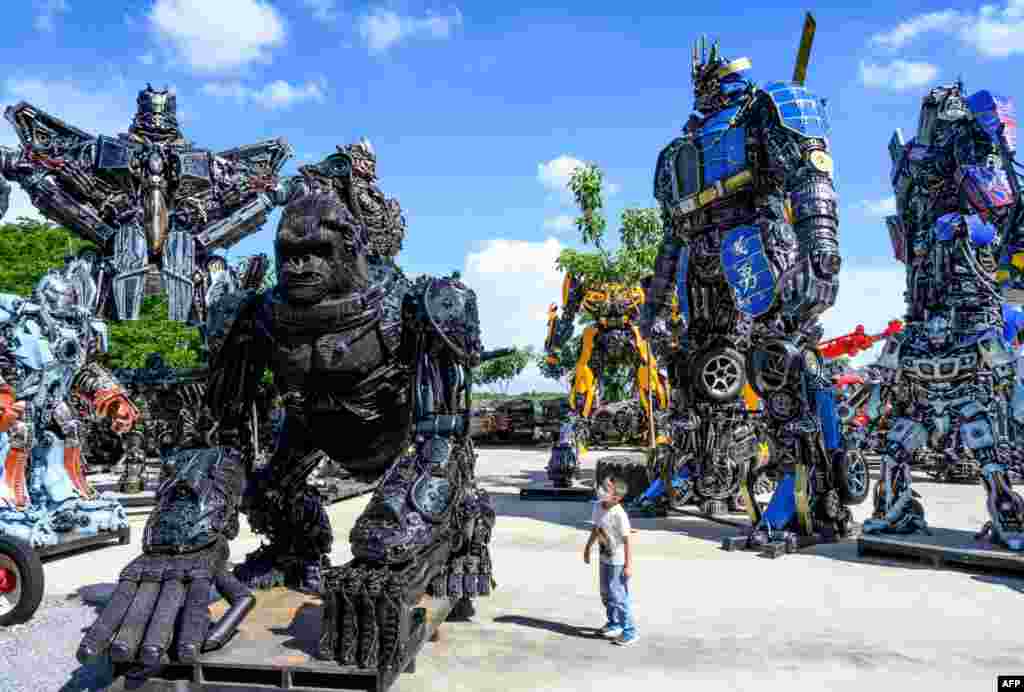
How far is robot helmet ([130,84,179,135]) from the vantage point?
37.5 ft

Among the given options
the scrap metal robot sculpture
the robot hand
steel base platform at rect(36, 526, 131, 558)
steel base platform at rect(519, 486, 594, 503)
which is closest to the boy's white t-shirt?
the robot hand

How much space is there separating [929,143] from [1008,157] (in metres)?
0.81

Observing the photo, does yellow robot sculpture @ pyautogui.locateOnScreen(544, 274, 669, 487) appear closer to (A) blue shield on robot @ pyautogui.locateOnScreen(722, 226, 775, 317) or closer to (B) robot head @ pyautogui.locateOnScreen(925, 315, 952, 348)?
(A) blue shield on robot @ pyautogui.locateOnScreen(722, 226, 775, 317)

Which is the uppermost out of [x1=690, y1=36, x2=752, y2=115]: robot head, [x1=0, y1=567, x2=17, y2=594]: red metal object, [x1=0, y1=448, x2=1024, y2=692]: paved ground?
[x1=690, y1=36, x2=752, y2=115]: robot head

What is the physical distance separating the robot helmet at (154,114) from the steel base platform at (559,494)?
7.86 m

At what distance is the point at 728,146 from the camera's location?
914 cm

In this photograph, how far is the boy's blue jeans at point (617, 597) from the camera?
486 centimetres

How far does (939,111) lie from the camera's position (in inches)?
335

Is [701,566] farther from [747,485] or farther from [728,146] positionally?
[728,146]

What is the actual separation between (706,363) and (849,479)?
2.49m

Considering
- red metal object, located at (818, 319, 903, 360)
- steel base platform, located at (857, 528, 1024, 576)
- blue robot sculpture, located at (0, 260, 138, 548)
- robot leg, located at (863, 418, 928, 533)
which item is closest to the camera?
steel base platform, located at (857, 528, 1024, 576)

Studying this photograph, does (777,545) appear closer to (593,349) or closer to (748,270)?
(748,270)

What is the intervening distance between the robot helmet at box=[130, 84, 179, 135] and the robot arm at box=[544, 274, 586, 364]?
7.59m

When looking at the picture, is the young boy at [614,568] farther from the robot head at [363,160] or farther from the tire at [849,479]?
the tire at [849,479]
